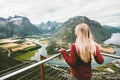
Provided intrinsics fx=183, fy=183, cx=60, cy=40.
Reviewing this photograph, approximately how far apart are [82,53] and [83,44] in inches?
4.0

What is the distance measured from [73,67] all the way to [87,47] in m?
0.29

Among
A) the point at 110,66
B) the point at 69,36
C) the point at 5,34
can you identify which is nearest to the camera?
the point at 110,66

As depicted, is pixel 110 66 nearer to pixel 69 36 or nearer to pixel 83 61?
pixel 69 36

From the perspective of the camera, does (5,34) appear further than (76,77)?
Yes

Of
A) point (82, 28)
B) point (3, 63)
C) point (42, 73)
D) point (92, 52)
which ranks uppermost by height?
point (82, 28)

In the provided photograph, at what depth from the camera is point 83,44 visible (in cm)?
204

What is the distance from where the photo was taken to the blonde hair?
2033 millimetres

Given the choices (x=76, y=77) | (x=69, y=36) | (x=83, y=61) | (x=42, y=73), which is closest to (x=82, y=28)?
(x=83, y=61)

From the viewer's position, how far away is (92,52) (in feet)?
6.88

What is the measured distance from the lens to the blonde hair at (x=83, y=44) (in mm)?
2033

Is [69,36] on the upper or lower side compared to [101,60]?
lower

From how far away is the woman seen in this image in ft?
6.68

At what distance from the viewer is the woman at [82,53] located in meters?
2.04

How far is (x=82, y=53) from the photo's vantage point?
6.66 ft
